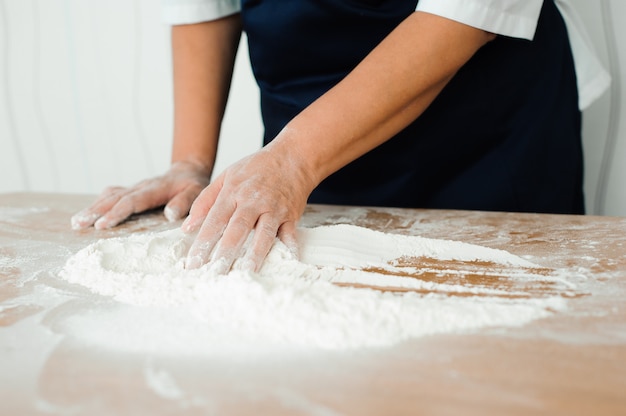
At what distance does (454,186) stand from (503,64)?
211 millimetres

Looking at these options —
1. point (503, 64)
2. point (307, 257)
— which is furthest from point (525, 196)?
point (307, 257)

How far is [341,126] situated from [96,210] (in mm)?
397

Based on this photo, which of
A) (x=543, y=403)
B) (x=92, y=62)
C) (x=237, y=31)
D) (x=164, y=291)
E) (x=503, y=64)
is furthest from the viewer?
(x=92, y=62)

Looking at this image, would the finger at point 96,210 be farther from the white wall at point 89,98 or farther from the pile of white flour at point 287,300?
the white wall at point 89,98

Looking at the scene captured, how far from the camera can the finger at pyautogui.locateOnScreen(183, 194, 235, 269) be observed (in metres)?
0.62

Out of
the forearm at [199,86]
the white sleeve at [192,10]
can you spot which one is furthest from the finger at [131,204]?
the white sleeve at [192,10]

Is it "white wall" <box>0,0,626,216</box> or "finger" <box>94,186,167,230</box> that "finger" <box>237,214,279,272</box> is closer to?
"finger" <box>94,186,167,230</box>

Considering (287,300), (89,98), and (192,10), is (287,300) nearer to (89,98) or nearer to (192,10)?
(192,10)

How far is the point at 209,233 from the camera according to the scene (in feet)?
2.14

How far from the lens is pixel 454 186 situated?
3.32ft

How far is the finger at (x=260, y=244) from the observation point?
1.99ft

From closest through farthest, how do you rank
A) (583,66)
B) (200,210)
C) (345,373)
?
(345,373)
(200,210)
(583,66)

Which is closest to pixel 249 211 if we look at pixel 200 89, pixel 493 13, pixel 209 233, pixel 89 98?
pixel 209 233

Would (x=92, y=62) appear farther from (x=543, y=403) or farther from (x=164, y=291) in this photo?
(x=543, y=403)
